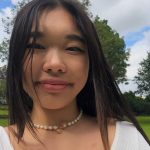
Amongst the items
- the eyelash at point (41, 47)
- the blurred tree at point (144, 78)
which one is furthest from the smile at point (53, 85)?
the blurred tree at point (144, 78)

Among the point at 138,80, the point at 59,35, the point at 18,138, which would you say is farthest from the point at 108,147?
the point at 138,80

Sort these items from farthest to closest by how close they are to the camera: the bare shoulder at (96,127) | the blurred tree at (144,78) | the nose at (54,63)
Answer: the blurred tree at (144,78) → the bare shoulder at (96,127) → the nose at (54,63)

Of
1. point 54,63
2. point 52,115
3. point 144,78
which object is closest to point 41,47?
point 54,63

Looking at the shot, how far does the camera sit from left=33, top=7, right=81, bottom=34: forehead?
6.19 ft

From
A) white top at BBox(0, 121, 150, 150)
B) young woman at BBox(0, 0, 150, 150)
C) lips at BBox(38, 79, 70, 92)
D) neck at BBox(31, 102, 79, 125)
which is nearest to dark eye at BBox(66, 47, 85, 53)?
young woman at BBox(0, 0, 150, 150)

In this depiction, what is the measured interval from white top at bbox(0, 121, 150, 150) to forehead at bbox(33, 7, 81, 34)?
50cm

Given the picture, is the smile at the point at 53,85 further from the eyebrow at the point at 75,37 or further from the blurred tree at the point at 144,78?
the blurred tree at the point at 144,78

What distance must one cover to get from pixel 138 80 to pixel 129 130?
47.4 metres

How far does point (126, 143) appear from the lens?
6.28ft

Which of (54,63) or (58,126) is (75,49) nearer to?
(54,63)

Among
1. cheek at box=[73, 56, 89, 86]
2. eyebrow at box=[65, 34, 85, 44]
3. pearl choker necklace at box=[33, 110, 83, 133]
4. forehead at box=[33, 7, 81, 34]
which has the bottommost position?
pearl choker necklace at box=[33, 110, 83, 133]

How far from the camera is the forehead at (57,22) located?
1888 millimetres

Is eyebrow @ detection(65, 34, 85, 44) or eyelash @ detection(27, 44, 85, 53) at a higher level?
eyebrow @ detection(65, 34, 85, 44)

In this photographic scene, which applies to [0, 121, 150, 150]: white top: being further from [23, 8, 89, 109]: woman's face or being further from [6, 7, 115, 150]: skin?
[23, 8, 89, 109]: woman's face
